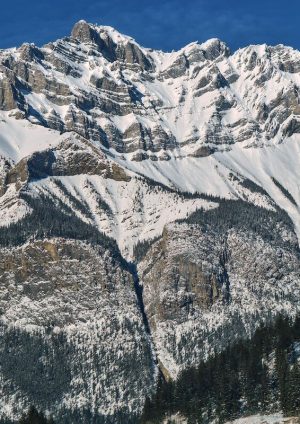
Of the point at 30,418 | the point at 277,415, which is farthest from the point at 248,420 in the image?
the point at 30,418

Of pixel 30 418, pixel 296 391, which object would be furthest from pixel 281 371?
pixel 30 418

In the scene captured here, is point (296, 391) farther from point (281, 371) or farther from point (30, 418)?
point (30, 418)

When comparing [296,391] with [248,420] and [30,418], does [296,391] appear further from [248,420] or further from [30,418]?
[30,418]

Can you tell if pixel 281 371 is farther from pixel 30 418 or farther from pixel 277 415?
pixel 30 418

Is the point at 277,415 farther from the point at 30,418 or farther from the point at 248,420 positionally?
the point at 30,418

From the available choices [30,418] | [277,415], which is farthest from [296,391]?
[30,418]
